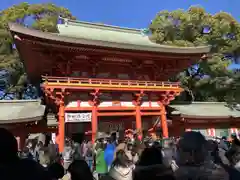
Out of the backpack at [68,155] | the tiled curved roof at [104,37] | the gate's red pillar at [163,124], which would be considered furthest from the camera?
the gate's red pillar at [163,124]

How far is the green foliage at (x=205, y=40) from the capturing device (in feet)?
77.2

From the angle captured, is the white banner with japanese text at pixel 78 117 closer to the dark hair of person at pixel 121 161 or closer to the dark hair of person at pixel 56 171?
the dark hair of person at pixel 121 161

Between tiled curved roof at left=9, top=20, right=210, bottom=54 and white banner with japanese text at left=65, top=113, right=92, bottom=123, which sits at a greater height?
tiled curved roof at left=9, top=20, right=210, bottom=54

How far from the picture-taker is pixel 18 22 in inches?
1126

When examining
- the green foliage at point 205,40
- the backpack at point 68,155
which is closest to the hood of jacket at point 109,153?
the backpack at point 68,155

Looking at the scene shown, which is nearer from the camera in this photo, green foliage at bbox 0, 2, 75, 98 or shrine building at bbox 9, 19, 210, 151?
shrine building at bbox 9, 19, 210, 151

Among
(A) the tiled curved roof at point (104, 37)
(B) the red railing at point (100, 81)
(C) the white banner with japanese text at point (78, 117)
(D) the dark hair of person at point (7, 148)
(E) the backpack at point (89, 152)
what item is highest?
(A) the tiled curved roof at point (104, 37)

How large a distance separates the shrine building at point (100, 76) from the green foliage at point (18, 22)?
1023 cm

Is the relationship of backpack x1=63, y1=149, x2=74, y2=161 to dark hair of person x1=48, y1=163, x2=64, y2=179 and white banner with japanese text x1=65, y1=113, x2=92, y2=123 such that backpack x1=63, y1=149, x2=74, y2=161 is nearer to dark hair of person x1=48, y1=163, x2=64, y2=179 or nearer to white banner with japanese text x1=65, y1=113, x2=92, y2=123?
white banner with japanese text x1=65, y1=113, x2=92, y2=123

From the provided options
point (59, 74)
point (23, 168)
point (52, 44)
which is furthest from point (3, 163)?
point (59, 74)

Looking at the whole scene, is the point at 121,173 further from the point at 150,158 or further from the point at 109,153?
the point at 109,153

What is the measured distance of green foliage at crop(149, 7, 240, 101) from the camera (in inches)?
926

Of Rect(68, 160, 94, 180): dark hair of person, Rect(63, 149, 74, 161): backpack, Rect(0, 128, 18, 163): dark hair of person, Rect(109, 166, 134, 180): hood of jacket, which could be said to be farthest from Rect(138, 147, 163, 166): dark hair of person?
Rect(63, 149, 74, 161): backpack

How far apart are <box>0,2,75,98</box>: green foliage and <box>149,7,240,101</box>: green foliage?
1111 cm
